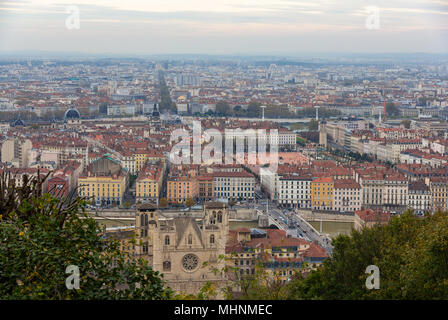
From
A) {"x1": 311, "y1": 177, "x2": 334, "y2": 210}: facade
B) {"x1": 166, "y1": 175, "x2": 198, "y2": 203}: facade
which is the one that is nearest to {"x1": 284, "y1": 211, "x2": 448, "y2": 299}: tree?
{"x1": 311, "y1": 177, "x2": 334, "y2": 210}: facade

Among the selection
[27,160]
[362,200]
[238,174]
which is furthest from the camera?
[27,160]

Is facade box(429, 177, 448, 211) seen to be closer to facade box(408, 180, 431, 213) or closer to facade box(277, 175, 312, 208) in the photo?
facade box(408, 180, 431, 213)

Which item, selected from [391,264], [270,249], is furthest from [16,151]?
[391,264]

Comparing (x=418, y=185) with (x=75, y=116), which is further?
(x=75, y=116)

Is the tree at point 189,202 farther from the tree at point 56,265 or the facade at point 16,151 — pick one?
the tree at point 56,265

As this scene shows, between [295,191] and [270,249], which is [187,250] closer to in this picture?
[270,249]

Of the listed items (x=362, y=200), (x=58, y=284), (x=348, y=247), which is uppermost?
(x=58, y=284)

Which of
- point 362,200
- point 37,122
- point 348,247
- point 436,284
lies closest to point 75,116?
point 37,122

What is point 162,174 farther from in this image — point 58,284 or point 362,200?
point 58,284
